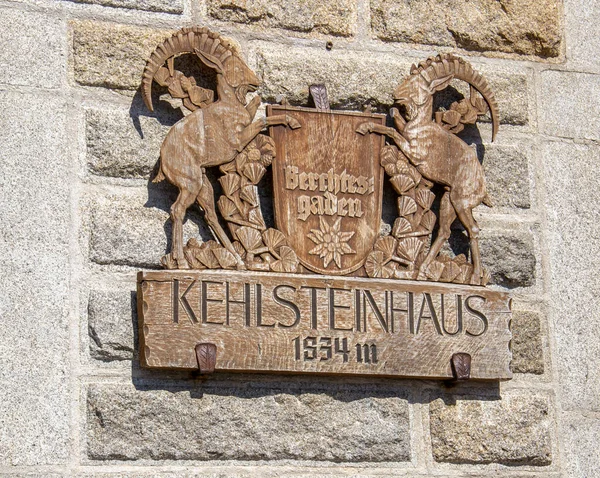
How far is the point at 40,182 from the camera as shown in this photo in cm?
288

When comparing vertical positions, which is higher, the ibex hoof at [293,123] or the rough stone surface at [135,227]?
the ibex hoof at [293,123]

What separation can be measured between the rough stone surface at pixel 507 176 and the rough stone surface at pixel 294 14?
1.48ft

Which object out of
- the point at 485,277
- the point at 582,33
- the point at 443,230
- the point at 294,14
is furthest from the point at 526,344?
the point at 294,14

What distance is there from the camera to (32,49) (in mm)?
2941

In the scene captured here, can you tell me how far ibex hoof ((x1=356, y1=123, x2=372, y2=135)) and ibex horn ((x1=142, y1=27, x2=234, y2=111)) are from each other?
336 mm

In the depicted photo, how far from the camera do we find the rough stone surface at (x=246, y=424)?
279cm

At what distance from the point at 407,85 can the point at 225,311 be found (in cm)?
71

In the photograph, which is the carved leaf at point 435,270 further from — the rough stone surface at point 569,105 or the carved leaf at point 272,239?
the rough stone surface at point 569,105

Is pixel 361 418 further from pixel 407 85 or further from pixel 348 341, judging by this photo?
pixel 407 85

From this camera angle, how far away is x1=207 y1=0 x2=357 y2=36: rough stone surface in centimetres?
312

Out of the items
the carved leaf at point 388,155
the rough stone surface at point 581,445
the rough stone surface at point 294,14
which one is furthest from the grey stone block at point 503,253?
the rough stone surface at point 294,14

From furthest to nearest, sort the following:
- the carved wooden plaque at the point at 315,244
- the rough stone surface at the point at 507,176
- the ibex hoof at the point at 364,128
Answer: the rough stone surface at the point at 507,176
the ibex hoof at the point at 364,128
the carved wooden plaque at the point at 315,244

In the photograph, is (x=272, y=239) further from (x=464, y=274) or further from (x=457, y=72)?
(x=457, y=72)

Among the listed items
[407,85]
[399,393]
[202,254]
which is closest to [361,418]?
[399,393]
